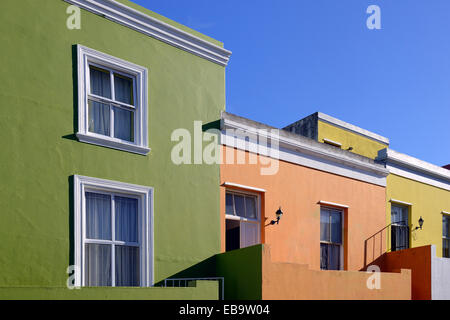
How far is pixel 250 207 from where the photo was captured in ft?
37.3

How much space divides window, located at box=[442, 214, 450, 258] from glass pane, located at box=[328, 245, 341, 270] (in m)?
5.08

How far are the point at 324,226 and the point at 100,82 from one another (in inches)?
268

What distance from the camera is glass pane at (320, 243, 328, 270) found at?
12.4 m

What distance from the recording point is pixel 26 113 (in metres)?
8.04

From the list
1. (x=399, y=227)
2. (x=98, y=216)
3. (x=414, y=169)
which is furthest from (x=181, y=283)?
(x=414, y=169)

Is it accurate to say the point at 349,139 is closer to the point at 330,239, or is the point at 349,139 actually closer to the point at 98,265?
the point at 330,239

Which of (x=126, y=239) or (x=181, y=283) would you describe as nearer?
(x=126, y=239)

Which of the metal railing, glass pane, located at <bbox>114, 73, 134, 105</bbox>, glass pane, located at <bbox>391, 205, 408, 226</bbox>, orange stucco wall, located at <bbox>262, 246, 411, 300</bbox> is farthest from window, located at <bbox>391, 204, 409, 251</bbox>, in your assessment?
glass pane, located at <bbox>114, 73, 134, 105</bbox>

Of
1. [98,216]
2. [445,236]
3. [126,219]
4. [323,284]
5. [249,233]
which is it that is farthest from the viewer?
[445,236]

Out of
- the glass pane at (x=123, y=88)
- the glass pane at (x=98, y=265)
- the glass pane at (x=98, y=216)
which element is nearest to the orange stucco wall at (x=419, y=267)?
the glass pane at (x=98, y=265)

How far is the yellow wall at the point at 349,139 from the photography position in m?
17.8

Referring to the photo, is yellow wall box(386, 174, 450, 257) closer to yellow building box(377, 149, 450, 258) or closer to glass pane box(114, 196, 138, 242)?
yellow building box(377, 149, 450, 258)

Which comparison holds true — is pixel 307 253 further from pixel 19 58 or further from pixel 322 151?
pixel 19 58
